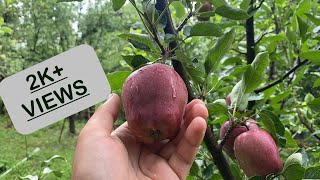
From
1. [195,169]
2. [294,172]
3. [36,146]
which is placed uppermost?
[294,172]

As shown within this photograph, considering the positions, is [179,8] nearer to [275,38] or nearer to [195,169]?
[275,38]

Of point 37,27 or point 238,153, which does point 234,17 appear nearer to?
point 238,153

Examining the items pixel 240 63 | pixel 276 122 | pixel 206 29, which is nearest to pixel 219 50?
pixel 206 29

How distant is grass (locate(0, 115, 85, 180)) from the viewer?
4.89m

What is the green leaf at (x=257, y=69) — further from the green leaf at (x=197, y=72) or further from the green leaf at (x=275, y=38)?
the green leaf at (x=275, y=38)

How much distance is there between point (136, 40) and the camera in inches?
26.0

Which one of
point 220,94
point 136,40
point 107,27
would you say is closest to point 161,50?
point 136,40

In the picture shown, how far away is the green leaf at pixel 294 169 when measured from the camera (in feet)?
2.30

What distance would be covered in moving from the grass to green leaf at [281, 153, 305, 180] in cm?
365

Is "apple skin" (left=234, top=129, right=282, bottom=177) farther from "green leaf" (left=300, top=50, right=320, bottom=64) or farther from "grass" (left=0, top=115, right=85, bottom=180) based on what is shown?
"grass" (left=0, top=115, right=85, bottom=180)

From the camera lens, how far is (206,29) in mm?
715

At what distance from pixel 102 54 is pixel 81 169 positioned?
639cm

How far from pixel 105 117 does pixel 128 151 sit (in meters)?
0.07

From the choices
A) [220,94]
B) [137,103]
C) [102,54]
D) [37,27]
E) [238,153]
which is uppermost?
[137,103]
